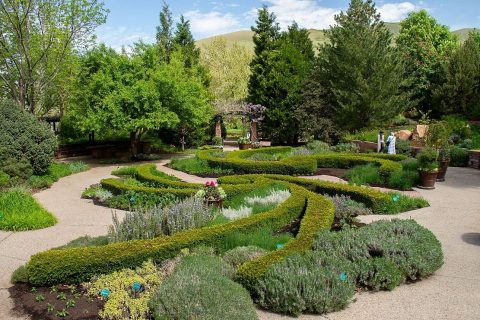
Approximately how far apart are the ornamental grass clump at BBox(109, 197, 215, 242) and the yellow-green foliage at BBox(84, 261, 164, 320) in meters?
1.08

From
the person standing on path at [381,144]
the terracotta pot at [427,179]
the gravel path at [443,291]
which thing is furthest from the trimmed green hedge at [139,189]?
the person standing on path at [381,144]

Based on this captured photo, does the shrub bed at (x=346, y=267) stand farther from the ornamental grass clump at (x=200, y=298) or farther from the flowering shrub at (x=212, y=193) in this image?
the flowering shrub at (x=212, y=193)

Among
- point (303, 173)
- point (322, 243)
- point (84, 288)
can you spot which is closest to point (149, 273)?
point (84, 288)

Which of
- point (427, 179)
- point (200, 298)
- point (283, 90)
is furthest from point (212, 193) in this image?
point (283, 90)

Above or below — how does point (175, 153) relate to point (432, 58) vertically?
below

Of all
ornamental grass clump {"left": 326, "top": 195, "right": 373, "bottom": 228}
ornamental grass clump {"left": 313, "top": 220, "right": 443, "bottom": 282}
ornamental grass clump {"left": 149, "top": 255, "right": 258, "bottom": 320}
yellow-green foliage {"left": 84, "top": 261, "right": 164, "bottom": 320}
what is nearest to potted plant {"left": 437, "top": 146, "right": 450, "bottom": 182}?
ornamental grass clump {"left": 326, "top": 195, "right": 373, "bottom": 228}

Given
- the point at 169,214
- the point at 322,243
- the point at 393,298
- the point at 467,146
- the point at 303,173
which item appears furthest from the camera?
the point at 467,146

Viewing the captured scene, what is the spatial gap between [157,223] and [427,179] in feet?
28.5

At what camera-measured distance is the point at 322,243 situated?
6.57m

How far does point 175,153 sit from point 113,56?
7251 mm

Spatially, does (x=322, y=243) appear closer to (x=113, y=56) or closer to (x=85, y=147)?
(x=113, y=56)

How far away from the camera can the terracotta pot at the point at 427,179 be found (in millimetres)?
12344

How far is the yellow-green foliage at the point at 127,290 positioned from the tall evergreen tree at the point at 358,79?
2056cm

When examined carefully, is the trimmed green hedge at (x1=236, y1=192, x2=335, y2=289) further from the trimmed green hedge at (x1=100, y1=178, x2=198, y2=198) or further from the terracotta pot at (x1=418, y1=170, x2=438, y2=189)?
the terracotta pot at (x1=418, y1=170, x2=438, y2=189)
